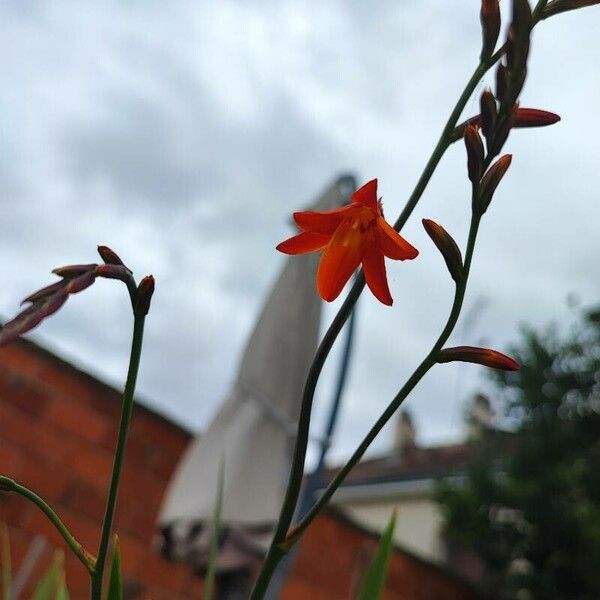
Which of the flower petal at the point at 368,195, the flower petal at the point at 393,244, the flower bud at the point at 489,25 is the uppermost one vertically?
the flower bud at the point at 489,25

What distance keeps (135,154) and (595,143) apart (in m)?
8.07

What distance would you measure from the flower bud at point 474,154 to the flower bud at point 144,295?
0.16 m

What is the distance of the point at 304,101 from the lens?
3.55 m

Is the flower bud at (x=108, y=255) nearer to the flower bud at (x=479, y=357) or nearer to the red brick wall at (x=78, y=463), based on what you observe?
the flower bud at (x=479, y=357)

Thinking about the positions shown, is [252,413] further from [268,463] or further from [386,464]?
[386,464]

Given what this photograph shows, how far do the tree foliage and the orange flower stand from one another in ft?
22.8

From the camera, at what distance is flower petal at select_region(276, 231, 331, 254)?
470mm

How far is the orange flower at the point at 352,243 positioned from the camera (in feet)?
1.48

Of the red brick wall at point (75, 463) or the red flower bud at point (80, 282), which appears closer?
the red flower bud at point (80, 282)

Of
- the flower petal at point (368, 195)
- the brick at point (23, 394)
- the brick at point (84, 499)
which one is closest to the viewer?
the flower petal at point (368, 195)

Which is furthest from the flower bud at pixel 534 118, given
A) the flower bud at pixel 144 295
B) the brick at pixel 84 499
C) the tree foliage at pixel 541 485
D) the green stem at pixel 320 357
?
the tree foliage at pixel 541 485

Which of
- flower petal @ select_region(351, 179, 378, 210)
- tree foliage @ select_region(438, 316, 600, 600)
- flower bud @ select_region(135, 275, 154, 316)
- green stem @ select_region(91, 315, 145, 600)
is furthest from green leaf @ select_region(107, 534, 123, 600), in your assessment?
tree foliage @ select_region(438, 316, 600, 600)

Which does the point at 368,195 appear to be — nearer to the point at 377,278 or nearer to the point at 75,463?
the point at 377,278

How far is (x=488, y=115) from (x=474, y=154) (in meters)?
0.02
